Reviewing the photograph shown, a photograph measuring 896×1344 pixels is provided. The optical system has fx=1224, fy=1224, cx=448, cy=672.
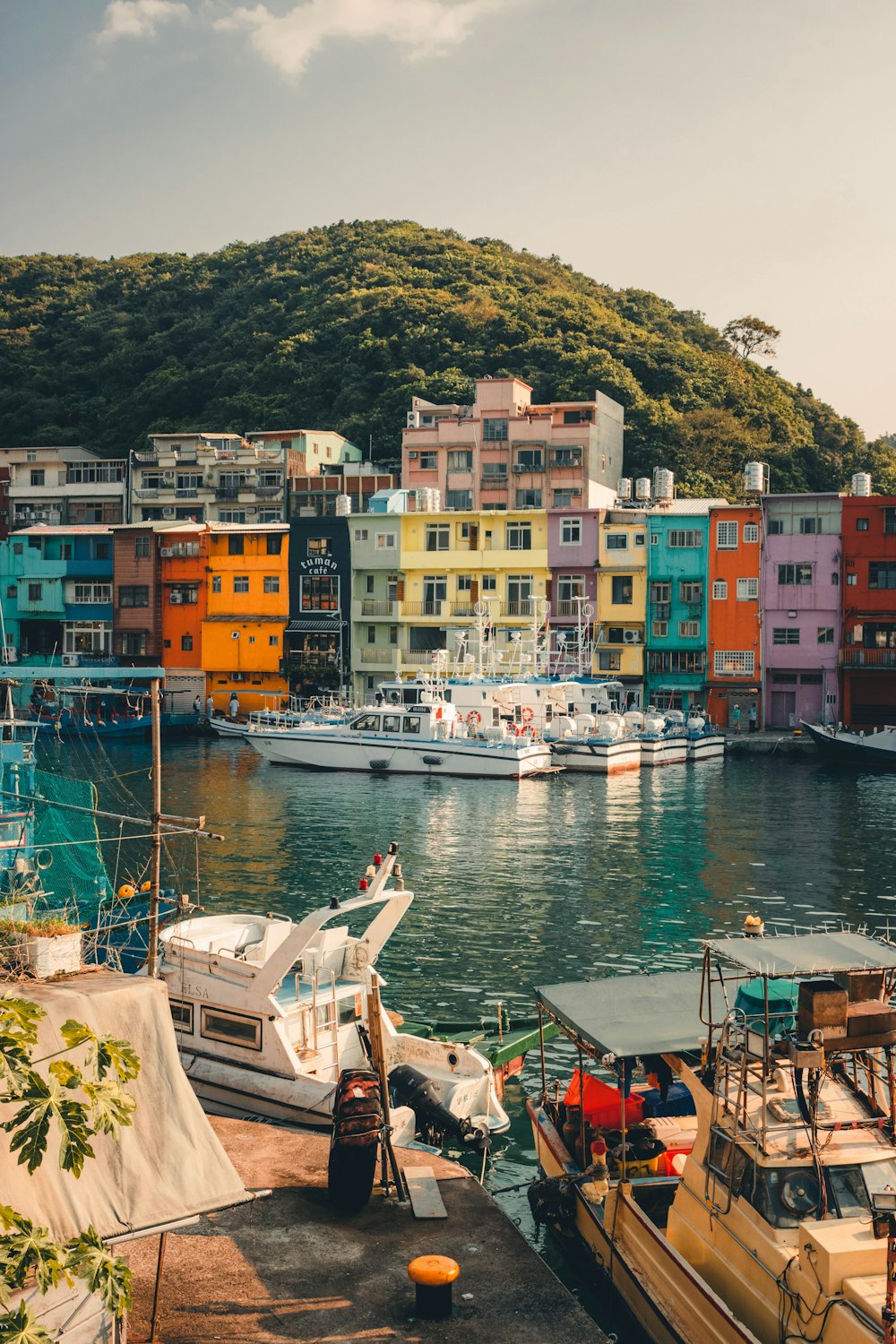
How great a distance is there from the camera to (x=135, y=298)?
98.2 meters

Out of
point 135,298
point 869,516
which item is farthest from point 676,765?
point 135,298

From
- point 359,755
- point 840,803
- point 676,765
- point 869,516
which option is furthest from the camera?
point 869,516

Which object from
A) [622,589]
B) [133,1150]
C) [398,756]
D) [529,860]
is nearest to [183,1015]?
[133,1150]

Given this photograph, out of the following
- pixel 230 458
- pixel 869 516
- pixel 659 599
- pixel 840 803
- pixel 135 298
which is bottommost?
pixel 840 803

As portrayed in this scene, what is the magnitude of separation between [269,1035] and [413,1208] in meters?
3.64

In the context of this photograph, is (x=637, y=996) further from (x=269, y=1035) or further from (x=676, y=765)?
(x=676, y=765)

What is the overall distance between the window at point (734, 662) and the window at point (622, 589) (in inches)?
202

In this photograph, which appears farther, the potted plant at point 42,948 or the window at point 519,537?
the window at point 519,537

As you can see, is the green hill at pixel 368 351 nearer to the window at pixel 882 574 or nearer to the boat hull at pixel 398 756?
the window at pixel 882 574

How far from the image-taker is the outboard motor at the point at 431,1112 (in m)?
13.6

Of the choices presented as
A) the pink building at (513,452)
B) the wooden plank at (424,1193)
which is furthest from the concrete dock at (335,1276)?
the pink building at (513,452)

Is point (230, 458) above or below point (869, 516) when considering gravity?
above

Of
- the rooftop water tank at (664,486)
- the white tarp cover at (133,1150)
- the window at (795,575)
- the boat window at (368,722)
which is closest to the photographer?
the white tarp cover at (133,1150)

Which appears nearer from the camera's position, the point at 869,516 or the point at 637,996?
the point at 637,996
